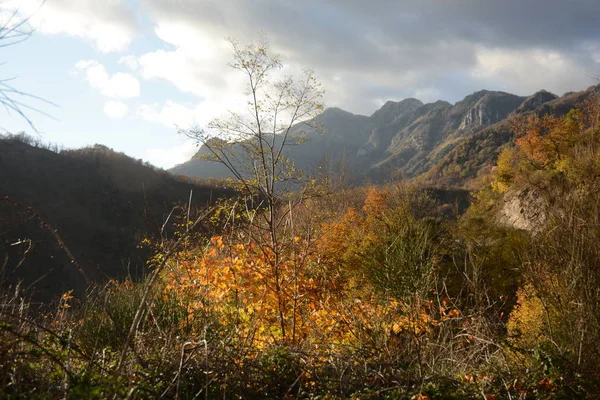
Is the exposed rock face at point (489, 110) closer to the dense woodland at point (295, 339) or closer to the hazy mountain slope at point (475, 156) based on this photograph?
the hazy mountain slope at point (475, 156)

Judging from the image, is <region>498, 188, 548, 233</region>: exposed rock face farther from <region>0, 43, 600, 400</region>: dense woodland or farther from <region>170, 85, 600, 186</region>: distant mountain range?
<region>0, 43, 600, 400</region>: dense woodland

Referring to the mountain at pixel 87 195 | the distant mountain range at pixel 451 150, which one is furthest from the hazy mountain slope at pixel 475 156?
the mountain at pixel 87 195

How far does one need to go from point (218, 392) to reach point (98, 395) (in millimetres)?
927

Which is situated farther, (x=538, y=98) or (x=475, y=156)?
(x=538, y=98)

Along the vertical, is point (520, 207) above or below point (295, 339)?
above

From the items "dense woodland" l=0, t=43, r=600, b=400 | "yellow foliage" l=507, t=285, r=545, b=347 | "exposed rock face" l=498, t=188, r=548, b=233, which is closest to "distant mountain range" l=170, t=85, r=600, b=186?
"yellow foliage" l=507, t=285, r=545, b=347

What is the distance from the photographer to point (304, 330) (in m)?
4.59

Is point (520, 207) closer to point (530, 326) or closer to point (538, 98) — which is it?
point (530, 326)

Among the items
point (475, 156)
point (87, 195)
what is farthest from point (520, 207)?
point (475, 156)

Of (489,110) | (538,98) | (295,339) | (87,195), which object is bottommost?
(87,195)

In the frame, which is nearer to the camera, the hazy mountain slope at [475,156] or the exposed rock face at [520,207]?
the exposed rock face at [520,207]

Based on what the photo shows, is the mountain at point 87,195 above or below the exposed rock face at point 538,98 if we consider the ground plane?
below

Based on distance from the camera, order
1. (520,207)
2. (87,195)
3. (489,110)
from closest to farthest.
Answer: (520,207), (87,195), (489,110)

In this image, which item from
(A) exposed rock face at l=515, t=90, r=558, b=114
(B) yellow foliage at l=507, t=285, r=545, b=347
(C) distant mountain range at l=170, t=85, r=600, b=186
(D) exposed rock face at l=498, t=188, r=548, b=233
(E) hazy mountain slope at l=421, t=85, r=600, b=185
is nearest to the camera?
(B) yellow foliage at l=507, t=285, r=545, b=347
